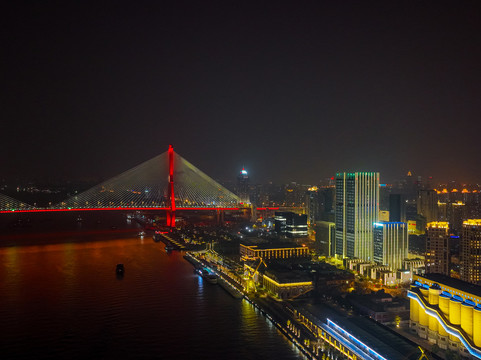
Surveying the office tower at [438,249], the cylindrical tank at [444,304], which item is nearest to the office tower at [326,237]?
the office tower at [438,249]

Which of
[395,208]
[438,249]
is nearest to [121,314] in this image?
[438,249]

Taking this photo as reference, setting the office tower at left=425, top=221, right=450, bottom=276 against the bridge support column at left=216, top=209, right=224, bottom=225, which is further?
the bridge support column at left=216, top=209, right=224, bottom=225

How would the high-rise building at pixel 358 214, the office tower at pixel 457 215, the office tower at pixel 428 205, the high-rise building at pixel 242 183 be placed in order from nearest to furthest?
1. the high-rise building at pixel 358 214
2. the office tower at pixel 457 215
3. the office tower at pixel 428 205
4. the high-rise building at pixel 242 183

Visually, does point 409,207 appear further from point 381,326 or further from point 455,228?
point 381,326

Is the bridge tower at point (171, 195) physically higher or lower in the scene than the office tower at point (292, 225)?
higher

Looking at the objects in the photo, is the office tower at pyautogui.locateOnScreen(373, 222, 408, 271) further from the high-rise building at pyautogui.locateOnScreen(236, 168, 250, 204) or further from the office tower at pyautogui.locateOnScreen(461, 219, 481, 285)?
the high-rise building at pyautogui.locateOnScreen(236, 168, 250, 204)

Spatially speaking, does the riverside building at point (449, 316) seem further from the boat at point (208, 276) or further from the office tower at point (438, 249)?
the boat at point (208, 276)

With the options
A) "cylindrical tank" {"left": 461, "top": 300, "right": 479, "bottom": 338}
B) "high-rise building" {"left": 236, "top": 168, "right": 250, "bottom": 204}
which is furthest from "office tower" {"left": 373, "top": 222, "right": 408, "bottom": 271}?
"high-rise building" {"left": 236, "top": 168, "right": 250, "bottom": 204}
